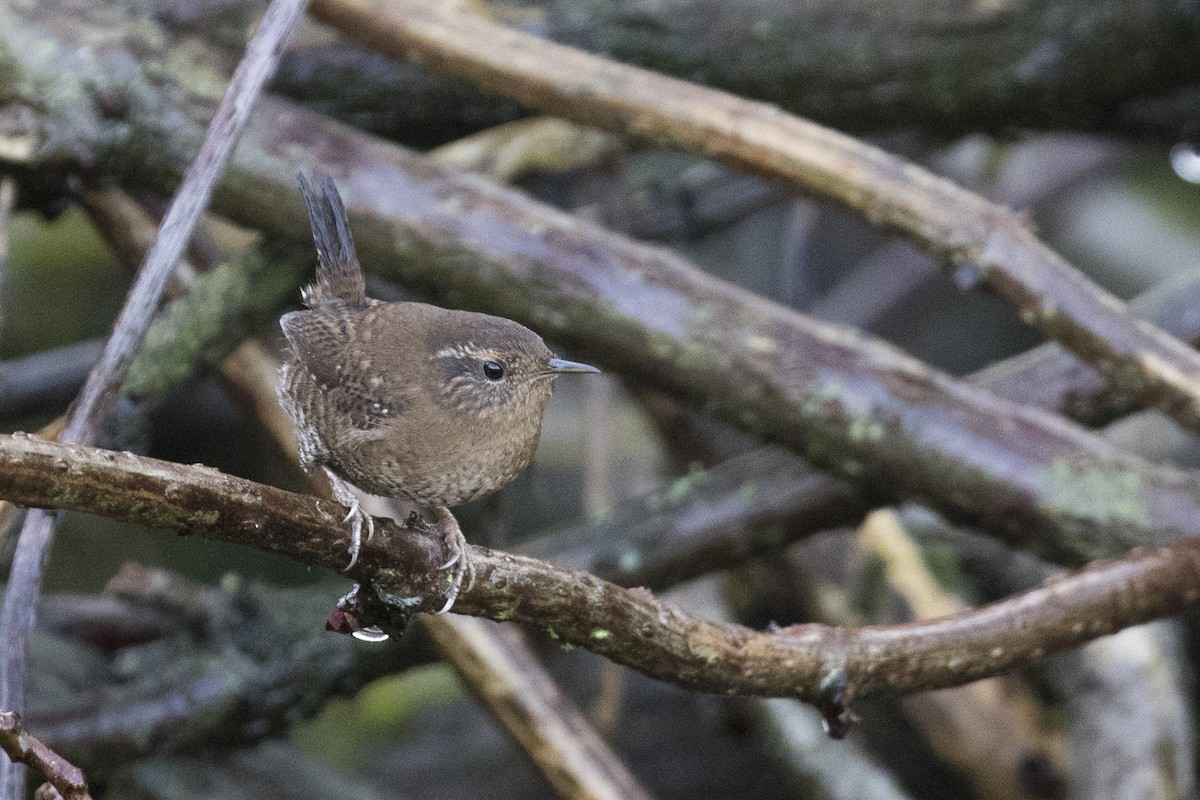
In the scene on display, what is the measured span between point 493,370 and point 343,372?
0.86 ft

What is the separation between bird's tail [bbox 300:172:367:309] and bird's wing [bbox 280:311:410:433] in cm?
6

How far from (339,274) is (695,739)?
332 centimetres

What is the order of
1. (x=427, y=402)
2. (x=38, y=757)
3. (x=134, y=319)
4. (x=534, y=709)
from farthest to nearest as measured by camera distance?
(x=534, y=709) < (x=134, y=319) < (x=427, y=402) < (x=38, y=757)

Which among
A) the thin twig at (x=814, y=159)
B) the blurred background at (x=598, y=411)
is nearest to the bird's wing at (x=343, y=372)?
the blurred background at (x=598, y=411)

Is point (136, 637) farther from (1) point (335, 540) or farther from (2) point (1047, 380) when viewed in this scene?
(2) point (1047, 380)

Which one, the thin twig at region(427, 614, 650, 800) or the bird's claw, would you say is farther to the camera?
the thin twig at region(427, 614, 650, 800)

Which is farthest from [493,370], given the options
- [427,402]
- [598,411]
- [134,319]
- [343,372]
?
[598,411]

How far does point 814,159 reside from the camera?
295 centimetres

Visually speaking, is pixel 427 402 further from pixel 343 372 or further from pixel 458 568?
pixel 458 568

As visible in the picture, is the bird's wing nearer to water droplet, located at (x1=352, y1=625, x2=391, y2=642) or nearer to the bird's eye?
the bird's eye

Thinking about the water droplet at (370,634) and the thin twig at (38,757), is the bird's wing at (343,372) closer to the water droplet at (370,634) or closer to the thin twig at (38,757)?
the water droplet at (370,634)

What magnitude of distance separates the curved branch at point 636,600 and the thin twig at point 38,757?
244mm

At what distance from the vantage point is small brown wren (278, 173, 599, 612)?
190cm

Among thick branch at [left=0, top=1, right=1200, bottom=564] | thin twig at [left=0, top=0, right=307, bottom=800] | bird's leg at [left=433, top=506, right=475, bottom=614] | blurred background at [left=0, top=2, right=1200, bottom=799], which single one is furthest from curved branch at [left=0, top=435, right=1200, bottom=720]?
blurred background at [left=0, top=2, right=1200, bottom=799]
